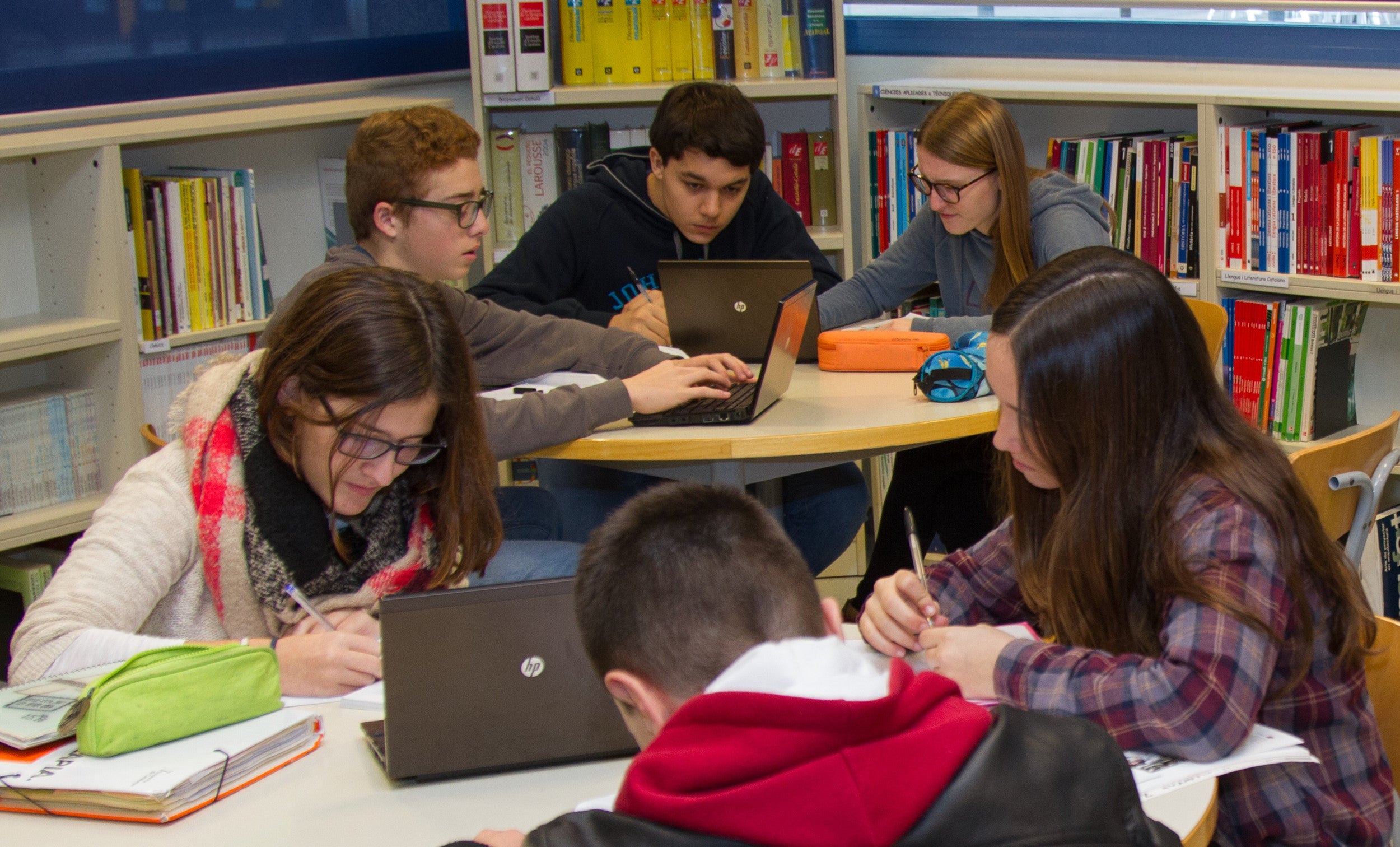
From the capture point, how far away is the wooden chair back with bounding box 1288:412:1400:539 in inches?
80.9

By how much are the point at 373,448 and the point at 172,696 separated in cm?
45

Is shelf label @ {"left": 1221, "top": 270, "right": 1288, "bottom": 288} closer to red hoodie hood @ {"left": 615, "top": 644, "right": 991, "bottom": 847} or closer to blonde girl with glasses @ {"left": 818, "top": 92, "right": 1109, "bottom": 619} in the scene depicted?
blonde girl with glasses @ {"left": 818, "top": 92, "right": 1109, "bottom": 619}

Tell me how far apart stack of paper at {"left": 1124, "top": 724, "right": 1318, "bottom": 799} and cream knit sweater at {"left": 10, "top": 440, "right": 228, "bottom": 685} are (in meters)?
1.05

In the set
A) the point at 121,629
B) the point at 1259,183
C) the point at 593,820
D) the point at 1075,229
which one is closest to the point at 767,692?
the point at 593,820

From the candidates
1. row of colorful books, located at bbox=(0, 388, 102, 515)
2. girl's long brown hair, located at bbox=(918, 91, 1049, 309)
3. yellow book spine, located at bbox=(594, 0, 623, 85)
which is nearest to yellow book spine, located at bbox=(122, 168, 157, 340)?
row of colorful books, located at bbox=(0, 388, 102, 515)

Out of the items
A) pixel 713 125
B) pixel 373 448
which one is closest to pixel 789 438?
pixel 373 448

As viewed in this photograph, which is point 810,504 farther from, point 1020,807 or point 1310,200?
point 1020,807

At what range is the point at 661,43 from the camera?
3945 millimetres

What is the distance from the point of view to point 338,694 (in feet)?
4.76

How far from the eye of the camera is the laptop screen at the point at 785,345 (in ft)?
7.54

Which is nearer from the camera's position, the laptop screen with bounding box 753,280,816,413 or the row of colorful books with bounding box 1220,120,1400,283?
the laptop screen with bounding box 753,280,816,413

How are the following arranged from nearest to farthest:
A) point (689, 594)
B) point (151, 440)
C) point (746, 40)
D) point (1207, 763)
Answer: point (689, 594), point (1207, 763), point (151, 440), point (746, 40)

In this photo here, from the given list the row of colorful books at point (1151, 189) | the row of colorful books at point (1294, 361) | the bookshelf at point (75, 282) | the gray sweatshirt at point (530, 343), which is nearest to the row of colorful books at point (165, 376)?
the bookshelf at point (75, 282)

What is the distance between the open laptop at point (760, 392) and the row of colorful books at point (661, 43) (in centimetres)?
164
